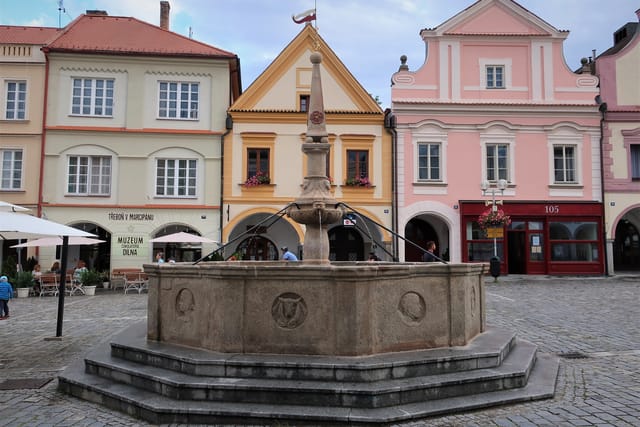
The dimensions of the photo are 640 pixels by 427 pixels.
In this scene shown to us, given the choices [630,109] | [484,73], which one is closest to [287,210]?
[484,73]

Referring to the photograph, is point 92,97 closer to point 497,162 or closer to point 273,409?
point 497,162

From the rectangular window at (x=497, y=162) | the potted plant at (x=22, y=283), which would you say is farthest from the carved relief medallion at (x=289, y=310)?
the rectangular window at (x=497, y=162)

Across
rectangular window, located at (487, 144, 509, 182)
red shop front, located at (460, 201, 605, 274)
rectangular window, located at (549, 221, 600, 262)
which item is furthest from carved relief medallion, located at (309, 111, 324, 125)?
rectangular window, located at (549, 221, 600, 262)

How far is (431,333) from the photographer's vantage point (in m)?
6.55

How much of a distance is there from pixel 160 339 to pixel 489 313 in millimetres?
8776

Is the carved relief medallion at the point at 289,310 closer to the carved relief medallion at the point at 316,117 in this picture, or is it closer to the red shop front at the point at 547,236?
the carved relief medallion at the point at 316,117

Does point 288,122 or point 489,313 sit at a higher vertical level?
point 288,122

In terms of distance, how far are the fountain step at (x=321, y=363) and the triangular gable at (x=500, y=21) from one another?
22679 mm

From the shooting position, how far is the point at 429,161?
83.1ft

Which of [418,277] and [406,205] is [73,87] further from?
[418,277]

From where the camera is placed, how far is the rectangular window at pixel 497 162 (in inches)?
1001

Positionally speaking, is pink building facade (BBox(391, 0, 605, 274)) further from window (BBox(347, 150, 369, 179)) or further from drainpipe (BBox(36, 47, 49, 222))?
drainpipe (BBox(36, 47, 49, 222))

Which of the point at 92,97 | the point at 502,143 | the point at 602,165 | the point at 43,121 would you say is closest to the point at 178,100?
the point at 92,97

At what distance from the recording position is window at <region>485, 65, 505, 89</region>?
85.1 feet
